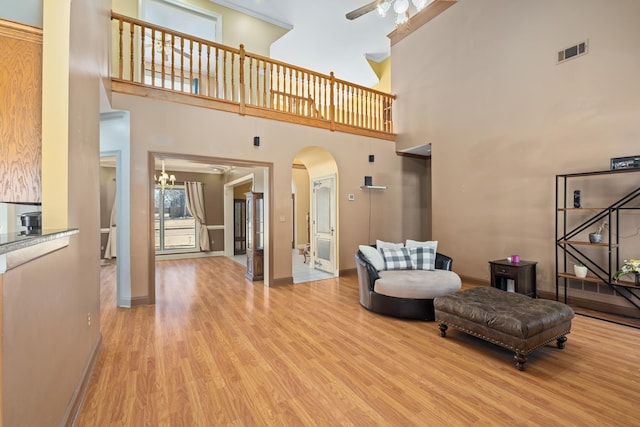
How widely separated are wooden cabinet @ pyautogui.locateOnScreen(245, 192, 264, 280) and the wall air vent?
5333 millimetres

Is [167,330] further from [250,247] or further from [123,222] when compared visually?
[250,247]

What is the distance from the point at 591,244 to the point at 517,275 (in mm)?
922

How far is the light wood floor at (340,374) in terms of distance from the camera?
196 cm

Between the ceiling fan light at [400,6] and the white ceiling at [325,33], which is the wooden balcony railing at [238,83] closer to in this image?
the white ceiling at [325,33]

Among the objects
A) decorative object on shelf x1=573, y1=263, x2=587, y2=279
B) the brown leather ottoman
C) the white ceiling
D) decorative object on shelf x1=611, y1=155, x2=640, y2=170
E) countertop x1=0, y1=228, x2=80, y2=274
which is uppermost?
the white ceiling

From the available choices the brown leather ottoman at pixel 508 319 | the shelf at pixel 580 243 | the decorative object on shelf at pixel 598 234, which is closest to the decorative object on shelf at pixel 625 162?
the decorative object on shelf at pixel 598 234

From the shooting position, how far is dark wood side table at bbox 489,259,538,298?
13.8ft

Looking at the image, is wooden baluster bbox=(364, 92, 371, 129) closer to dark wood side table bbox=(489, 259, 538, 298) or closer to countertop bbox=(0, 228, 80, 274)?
dark wood side table bbox=(489, 259, 538, 298)

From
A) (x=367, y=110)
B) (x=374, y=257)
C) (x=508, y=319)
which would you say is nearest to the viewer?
(x=508, y=319)

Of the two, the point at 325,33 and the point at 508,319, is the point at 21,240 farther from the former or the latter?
the point at 325,33

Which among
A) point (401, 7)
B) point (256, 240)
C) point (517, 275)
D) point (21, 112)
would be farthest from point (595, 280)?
point (21, 112)

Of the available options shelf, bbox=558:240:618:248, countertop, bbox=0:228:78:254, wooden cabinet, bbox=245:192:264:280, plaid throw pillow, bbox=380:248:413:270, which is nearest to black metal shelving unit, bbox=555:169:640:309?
shelf, bbox=558:240:618:248

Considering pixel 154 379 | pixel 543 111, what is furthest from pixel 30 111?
pixel 543 111

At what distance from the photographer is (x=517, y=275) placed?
4211 millimetres
